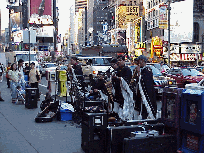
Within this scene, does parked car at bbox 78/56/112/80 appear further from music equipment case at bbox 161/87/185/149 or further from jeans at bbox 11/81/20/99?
music equipment case at bbox 161/87/185/149

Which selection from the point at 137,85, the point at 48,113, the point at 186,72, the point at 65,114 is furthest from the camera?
A: the point at 186,72

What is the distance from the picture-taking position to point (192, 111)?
7324mm

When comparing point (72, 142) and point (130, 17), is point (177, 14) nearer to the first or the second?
point (130, 17)

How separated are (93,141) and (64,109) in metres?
5.22

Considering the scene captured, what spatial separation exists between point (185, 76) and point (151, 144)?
1779 cm

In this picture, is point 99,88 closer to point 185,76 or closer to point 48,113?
point 48,113

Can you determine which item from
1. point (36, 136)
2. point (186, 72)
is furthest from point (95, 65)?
point (36, 136)

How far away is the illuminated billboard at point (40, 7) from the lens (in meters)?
133

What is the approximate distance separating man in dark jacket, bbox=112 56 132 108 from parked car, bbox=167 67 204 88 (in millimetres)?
12080

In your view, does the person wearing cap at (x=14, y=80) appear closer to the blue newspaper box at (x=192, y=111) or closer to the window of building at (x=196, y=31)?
the blue newspaper box at (x=192, y=111)

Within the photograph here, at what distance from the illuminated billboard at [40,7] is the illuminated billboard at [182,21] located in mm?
64423

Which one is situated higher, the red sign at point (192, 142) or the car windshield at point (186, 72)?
the car windshield at point (186, 72)

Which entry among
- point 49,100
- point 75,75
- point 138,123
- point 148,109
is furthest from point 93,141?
point 75,75

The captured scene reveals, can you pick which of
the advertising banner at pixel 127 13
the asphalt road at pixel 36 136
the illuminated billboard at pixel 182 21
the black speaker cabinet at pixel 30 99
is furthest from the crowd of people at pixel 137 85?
the advertising banner at pixel 127 13
